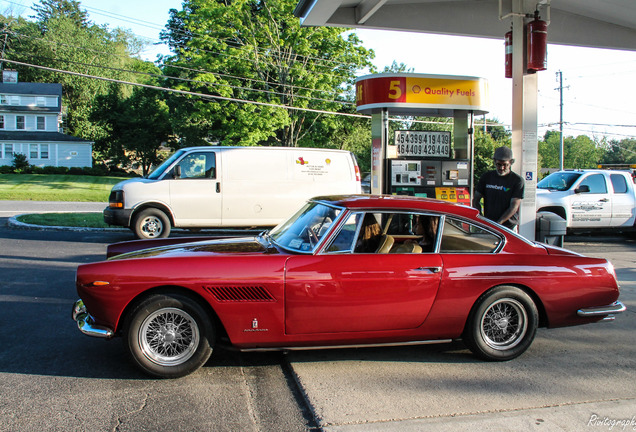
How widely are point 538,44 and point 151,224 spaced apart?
8.28m

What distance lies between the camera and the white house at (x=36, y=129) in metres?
46.1

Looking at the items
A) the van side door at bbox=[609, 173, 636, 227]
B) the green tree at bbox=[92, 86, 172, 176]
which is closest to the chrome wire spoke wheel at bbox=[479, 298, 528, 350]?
the van side door at bbox=[609, 173, 636, 227]

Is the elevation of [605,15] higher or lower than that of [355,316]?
higher

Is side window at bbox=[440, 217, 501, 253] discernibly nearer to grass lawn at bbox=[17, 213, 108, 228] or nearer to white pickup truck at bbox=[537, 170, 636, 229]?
white pickup truck at bbox=[537, 170, 636, 229]

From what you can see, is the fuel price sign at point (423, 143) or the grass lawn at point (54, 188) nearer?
the fuel price sign at point (423, 143)

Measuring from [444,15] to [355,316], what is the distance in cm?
779

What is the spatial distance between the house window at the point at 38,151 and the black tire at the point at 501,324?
5001cm

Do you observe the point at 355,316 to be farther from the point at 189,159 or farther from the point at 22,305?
the point at 189,159

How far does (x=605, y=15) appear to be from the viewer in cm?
954

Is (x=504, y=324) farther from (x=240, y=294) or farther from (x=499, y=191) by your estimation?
(x=499, y=191)

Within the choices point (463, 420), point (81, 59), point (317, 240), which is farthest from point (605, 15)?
point (81, 59)

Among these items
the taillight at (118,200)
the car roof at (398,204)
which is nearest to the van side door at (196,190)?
the taillight at (118,200)

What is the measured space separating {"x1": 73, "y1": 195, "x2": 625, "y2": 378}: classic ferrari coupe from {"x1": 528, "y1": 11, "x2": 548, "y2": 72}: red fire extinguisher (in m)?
4.04

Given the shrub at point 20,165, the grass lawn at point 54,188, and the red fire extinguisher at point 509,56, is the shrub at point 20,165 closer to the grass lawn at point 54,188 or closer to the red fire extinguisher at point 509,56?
the grass lawn at point 54,188
